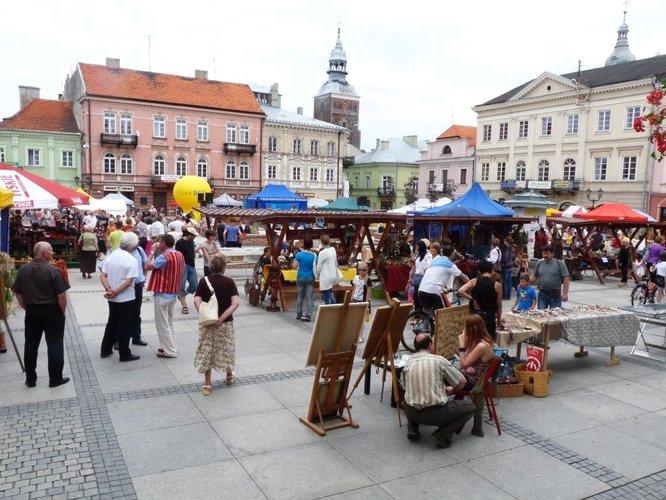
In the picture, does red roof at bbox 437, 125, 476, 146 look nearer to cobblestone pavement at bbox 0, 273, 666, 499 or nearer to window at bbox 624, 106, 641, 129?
window at bbox 624, 106, 641, 129

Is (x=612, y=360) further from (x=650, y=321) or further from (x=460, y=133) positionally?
(x=460, y=133)

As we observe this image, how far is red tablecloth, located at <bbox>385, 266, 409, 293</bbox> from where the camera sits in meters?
13.0

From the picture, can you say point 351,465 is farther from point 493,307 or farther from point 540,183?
point 540,183

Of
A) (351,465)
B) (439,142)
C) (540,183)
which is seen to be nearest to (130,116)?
(439,142)

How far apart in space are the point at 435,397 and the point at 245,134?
160ft

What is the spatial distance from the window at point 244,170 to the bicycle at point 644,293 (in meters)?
42.2

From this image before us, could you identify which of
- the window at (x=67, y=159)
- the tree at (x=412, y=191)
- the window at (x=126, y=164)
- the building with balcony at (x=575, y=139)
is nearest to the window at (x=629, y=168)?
the building with balcony at (x=575, y=139)

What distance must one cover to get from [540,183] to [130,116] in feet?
112

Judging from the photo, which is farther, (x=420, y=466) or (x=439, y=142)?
(x=439, y=142)

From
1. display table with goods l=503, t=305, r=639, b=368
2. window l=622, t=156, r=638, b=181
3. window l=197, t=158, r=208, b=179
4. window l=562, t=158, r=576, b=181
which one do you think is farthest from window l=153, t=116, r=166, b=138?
display table with goods l=503, t=305, r=639, b=368

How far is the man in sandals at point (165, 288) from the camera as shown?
795cm

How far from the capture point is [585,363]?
334 inches

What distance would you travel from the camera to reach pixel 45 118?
154 ft

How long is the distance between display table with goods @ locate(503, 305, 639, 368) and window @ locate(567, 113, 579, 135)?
130ft
